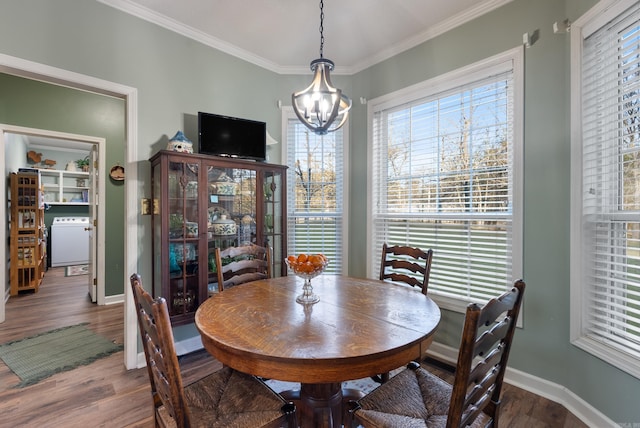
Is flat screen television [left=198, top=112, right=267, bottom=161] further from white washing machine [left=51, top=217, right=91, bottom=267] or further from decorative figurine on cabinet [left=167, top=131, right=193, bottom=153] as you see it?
white washing machine [left=51, top=217, right=91, bottom=267]

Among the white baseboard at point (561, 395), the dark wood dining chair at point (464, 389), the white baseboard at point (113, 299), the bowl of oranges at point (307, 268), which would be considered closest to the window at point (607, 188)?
the white baseboard at point (561, 395)

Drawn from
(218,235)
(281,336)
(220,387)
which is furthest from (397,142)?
(220,387)

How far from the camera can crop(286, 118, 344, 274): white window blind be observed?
134 inches

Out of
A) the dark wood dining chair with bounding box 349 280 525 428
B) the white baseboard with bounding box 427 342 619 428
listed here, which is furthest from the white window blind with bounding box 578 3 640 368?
the dark wood dining chair with bounding box 349 280 525 428

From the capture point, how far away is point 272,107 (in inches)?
133

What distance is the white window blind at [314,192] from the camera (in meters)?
3.41

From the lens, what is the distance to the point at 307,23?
8.58 ft

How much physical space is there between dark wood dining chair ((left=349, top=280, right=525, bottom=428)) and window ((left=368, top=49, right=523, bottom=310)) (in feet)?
4.31

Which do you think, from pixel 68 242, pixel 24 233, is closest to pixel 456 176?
pixel 24 233

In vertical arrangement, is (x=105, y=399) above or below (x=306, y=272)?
below

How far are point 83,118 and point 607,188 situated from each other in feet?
18.7

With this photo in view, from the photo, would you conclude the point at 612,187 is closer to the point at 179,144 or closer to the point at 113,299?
the point at 179,144

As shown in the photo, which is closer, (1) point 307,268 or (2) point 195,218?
(1) point 307,268

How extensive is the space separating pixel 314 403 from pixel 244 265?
42.4 inches
